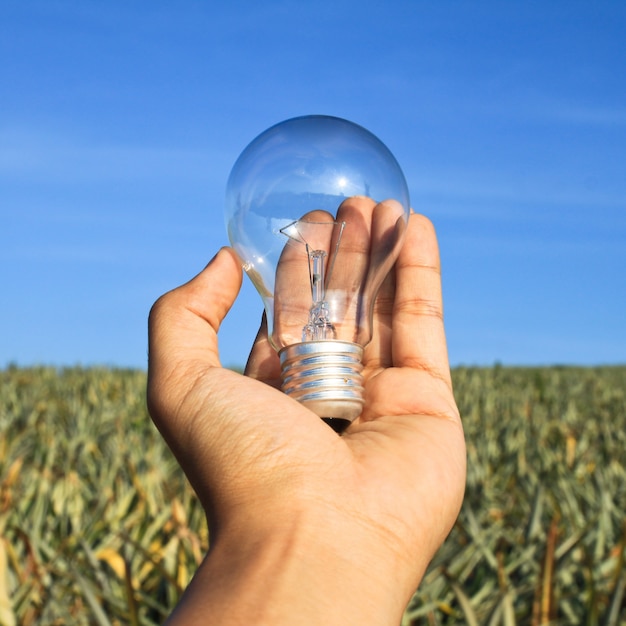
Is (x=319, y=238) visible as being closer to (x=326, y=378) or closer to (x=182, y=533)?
(x=326, y=378)

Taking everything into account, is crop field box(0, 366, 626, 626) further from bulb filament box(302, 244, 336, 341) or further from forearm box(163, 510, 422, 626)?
forearm box(163, 510, 422, 626)

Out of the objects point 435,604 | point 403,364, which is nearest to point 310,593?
point 403,364

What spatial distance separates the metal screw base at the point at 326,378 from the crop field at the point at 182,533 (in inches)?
41.8

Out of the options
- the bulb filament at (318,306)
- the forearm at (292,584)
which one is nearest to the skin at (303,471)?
the forearm at (292,584)

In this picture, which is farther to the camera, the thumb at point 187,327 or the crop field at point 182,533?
the crop field at point 182,533

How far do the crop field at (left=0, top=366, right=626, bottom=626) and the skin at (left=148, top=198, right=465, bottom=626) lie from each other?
899mm

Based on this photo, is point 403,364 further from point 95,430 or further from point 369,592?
point 95,430

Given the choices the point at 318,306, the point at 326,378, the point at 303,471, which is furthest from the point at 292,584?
the point at 318,306

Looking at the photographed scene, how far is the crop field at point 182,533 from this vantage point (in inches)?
114

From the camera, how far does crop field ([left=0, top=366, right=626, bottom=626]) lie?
114 inches

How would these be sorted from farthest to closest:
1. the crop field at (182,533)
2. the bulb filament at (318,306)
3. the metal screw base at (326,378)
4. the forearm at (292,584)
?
the crop field at (182,533) < the bulb filament at (318,306) < the metal screw base at (326,378) < the forearm at (292,584)

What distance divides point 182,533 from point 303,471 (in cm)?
184

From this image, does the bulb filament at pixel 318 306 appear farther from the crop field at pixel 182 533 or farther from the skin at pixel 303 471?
the crop field at pixel 182 533

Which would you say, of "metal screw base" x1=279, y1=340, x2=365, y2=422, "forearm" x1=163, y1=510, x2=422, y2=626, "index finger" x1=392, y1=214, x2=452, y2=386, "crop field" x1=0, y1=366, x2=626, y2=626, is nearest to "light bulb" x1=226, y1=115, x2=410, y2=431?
"metal screw base" x1=279, y1=340, x2=365, y2=422
